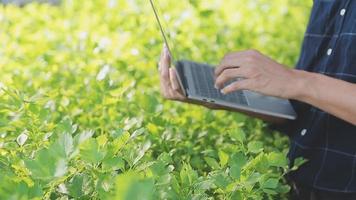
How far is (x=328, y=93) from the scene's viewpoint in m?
1.50

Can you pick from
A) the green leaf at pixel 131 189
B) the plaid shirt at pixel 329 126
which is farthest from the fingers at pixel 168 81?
the green leaf at pixel 131 189

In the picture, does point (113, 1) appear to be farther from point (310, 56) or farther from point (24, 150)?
point (24, 150)

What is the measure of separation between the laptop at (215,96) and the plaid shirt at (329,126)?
0.07 metres

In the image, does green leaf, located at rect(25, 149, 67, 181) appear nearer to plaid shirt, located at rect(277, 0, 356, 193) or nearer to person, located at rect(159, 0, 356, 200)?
person, located at rect(159, 0, 356, 200)

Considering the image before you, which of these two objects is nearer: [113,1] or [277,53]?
[277,53]

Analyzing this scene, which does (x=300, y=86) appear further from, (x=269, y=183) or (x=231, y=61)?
(x=269, y=183)

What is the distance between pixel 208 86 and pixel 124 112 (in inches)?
9.4

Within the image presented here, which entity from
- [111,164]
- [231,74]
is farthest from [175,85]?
[111,164]

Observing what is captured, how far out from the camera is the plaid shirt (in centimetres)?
169

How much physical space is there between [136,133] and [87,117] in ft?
1.65

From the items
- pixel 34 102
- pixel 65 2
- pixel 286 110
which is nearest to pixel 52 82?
pixel 34 102

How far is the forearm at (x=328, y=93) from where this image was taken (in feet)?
4.90

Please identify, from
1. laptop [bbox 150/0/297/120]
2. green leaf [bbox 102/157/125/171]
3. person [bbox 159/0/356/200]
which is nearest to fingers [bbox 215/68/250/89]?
person [bbox 159/0/356/200]

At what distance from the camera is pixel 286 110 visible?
6.08 feet
